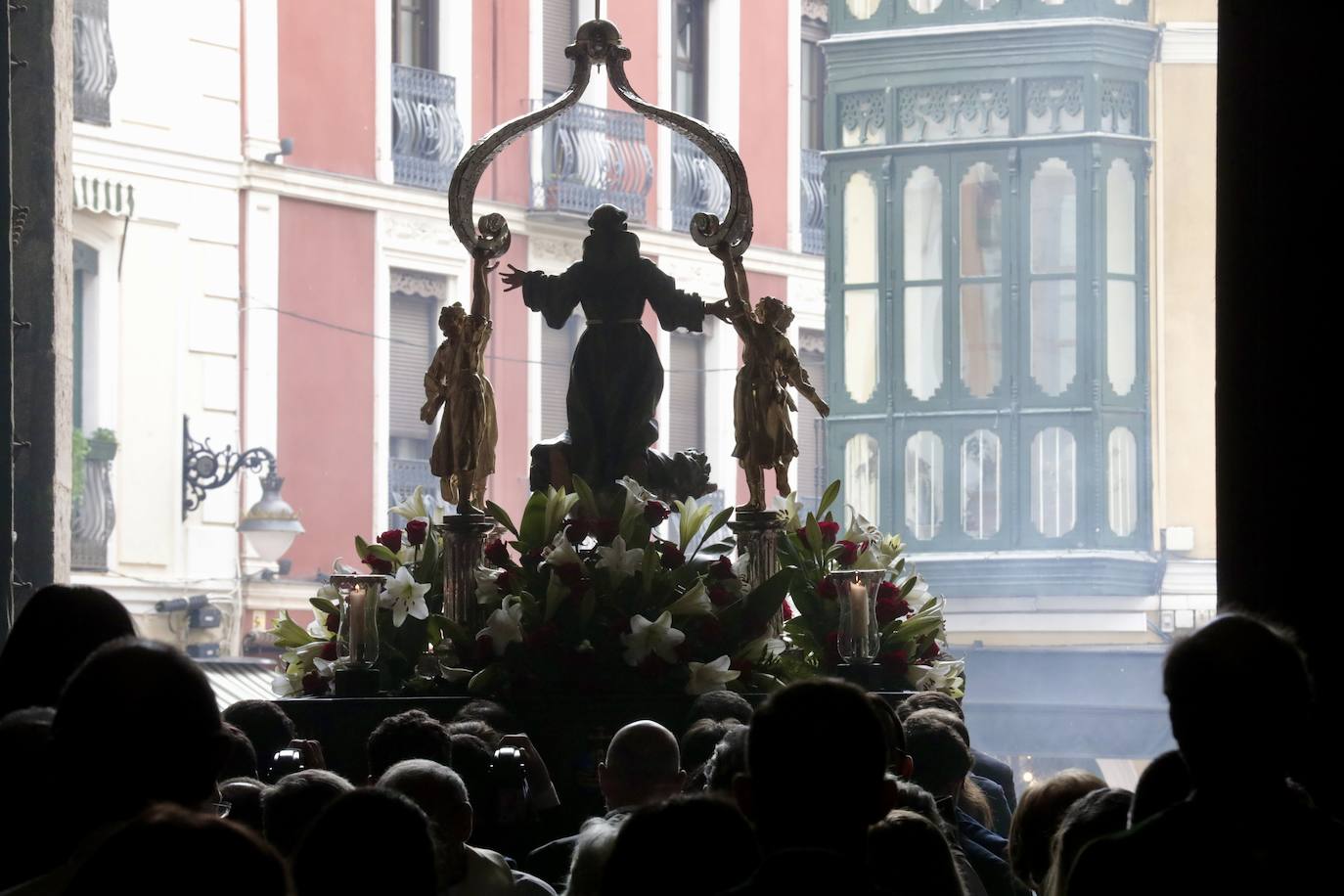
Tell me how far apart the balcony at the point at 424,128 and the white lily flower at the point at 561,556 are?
1088cm

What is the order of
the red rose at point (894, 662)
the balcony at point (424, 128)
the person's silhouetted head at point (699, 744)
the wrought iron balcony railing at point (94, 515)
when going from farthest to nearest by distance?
the balcony at point (424, 128) → the wrought iron balcony railing at point (94, 515) → the red rose at point (894, 662) → the person's silhouetted head at point (699, 744)

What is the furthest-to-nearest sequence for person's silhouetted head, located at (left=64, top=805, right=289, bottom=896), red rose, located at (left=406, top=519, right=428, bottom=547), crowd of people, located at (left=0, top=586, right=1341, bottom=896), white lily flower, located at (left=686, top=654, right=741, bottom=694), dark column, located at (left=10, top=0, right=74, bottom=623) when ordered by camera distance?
dark column, located at (left=10, top=0, right=74, bottom=623), red rose, located at (left=406, top=519, right=428, bottom=547), white lily flower, located at (left=686, top=654, right=741, bottom=694), crowd of people, located at (left=0, top=586, right=1341, bottom=896), person's silhouetted head, located at (left=64, top=805, right=289, bottom=896)

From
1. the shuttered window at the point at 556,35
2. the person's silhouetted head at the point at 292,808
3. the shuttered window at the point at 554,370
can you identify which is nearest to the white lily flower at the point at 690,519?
the person's silhouetted head at the point at 292,808

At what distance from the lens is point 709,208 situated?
64.4 feet

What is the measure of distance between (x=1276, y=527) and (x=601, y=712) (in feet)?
10.2

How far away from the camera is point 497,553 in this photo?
7141 millimetres

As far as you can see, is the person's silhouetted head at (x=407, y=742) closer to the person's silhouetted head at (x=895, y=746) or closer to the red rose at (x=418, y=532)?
the person's silhouetted head at (x=895, y=746)

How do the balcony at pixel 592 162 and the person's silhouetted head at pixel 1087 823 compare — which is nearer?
the person's silhouetted head at pixel 1087 823

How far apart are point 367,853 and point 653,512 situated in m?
4.29

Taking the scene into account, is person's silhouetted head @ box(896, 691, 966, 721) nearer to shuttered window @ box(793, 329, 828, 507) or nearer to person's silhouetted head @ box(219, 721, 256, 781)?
person's silhouetted head @ box(219, 721, 256, 781)

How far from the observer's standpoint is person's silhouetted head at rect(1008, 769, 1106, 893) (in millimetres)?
3793

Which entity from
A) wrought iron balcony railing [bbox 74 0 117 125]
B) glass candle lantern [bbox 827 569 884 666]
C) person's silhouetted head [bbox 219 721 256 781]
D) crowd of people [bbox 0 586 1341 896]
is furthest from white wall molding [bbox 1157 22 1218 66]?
crowd of people [bbox 0 586 1341 896]

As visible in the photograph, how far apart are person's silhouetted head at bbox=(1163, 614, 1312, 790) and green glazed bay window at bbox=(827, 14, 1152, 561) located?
12734 millimetres

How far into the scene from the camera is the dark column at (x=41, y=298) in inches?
302
